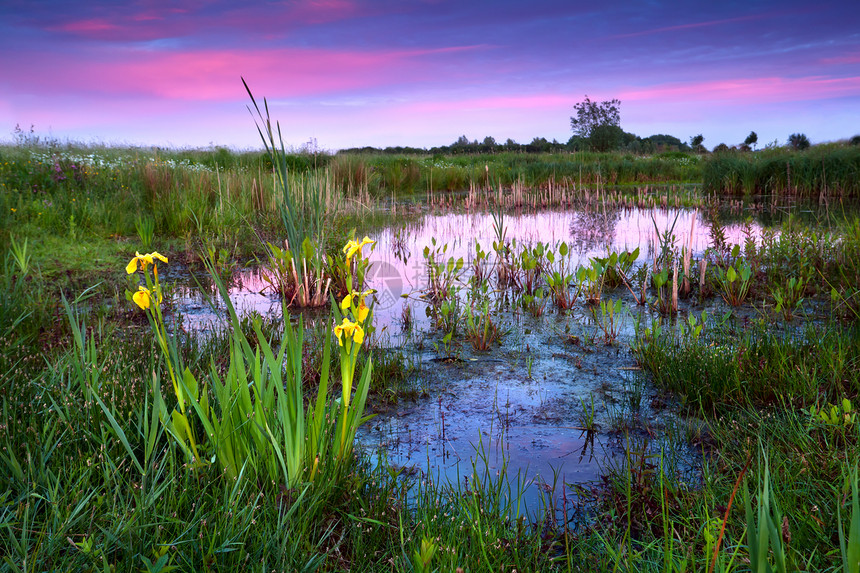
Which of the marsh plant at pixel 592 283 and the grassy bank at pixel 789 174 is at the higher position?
the grassy bank at pixel 789 174

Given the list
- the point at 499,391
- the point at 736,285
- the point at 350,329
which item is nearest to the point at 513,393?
the point at 499,391

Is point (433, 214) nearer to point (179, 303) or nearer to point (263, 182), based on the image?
point (263, 182)

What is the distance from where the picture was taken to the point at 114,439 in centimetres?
222

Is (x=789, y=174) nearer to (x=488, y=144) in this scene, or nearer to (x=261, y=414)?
(x=261, y=414)

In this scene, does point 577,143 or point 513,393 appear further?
point 577,143

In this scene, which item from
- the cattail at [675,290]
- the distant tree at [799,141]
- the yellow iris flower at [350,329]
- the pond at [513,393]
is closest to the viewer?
the yellow iris flower at [350,329]

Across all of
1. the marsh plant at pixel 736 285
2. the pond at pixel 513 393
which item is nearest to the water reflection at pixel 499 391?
the pond at pixel 513 393

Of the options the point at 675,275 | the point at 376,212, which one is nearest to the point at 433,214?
the point at 376,212

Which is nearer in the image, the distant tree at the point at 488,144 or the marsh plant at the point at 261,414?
the marsh plant at the point at 261,414

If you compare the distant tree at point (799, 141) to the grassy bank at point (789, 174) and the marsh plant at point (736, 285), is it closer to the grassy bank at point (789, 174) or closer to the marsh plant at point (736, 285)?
the grassy bank at point (789, 174)

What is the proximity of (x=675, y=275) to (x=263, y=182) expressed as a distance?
7.54 metres

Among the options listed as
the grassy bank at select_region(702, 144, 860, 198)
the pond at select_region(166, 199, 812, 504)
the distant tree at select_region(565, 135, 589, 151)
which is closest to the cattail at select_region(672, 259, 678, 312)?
the pond at select_region(166, 199, 812, 504)

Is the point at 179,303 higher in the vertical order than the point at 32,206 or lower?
lower

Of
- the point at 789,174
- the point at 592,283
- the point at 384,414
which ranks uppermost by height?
the point at 789,174
